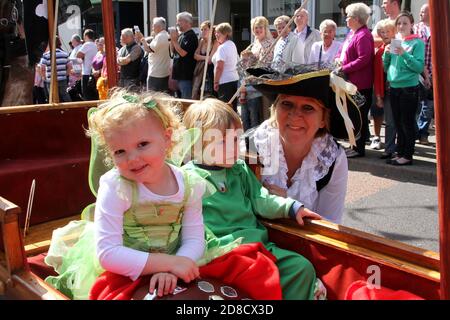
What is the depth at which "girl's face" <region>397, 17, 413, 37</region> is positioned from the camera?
15.2 ft

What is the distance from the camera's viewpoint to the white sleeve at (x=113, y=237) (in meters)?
1.37

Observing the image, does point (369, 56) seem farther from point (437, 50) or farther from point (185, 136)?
point (437, 50)

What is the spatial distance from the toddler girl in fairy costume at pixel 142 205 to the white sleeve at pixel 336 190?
0.70m

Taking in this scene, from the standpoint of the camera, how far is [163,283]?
1.33 m

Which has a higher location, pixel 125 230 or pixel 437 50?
pixel 437 50

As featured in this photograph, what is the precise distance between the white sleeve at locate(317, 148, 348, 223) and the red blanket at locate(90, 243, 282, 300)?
624 millimetres

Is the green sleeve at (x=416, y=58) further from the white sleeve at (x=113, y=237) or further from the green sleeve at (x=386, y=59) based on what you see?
the white sleeve at (x=113, y=237)

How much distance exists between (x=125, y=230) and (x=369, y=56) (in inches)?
154

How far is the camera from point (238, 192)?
6.06 ft

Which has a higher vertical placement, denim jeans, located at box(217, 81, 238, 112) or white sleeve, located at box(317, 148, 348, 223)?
denim jeans, located at box(217, 81, 238, 112)

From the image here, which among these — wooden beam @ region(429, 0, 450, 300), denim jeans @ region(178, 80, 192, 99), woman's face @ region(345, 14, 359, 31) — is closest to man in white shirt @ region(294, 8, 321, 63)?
woman's face @ region(345, 14, 359, 31)

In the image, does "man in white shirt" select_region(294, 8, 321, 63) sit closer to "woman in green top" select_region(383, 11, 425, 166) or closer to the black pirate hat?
"woman in green top" select_region(383, 11, 425, 166)
